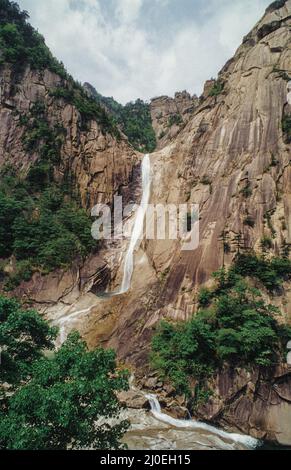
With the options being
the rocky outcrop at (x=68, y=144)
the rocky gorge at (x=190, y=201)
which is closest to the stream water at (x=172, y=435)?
the rocky gorge at (x=190, y=201)

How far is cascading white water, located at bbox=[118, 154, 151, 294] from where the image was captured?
71.3 ft

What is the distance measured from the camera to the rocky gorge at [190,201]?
44.2ft

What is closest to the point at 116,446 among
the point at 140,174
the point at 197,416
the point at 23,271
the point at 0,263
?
the point at 197,416

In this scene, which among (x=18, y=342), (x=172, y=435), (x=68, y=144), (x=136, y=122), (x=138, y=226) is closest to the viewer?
(x=18, y=342)

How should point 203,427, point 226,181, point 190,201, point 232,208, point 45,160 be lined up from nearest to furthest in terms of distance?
point 203,427 → point 232,208 → point 226,181 → point 190,201 → point 45,160

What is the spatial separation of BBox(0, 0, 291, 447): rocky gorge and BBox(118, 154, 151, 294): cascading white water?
0.41 metres

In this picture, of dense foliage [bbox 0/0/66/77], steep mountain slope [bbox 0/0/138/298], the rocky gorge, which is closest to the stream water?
the rocky gorge

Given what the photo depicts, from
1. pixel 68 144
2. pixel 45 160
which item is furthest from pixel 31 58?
pixel 45 160

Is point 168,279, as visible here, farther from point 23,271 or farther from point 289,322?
point 23,271

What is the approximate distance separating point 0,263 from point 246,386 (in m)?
16.4

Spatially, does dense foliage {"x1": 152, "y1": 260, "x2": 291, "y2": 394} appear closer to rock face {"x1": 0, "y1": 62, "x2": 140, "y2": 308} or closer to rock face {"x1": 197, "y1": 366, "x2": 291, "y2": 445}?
rock face {"x1": 197, "y1": 366, "x2": 291, "y2": 445}

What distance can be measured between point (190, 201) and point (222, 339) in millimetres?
10667

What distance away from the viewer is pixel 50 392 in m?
7.11

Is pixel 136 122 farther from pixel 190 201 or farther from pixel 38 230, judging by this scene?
pixel 38 230
